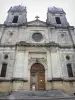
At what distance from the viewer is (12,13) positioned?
80.0 feet

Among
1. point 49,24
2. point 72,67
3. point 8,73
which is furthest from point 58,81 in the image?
point 49,24

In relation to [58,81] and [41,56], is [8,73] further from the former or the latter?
[58,81]

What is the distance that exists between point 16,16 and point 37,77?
11.7 meters

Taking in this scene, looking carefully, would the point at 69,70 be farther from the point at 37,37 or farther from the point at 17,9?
the point at 17,9

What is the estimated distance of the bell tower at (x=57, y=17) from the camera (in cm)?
2264

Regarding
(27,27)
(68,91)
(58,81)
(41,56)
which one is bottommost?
(68,91)

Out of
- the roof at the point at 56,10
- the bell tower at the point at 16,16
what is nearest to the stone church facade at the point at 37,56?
the bell tower at the point at 16,16

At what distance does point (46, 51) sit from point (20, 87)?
5524mm

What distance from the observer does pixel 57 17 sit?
23922 mm

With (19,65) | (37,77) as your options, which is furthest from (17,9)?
(37,77)

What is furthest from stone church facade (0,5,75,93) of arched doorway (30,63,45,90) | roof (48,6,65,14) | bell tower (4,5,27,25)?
roof (48,6,65,14)

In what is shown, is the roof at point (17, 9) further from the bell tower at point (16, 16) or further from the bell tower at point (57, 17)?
the bell tower at point (57, 17)

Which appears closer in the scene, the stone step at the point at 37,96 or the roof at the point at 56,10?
the stone step at the point at 37,96

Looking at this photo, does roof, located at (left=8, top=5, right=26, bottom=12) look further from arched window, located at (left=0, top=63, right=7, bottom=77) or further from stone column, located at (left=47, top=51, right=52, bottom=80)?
arched window, located at (left=0, top=63, right=7, bottom=77)
